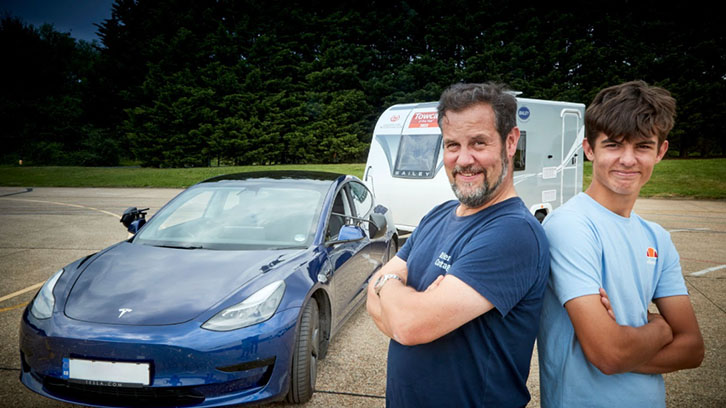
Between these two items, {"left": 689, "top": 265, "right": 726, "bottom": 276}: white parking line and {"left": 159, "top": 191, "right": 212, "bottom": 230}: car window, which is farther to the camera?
{"left": 689, "top": 265, "right": 726, "bottom": 276}: white parking line

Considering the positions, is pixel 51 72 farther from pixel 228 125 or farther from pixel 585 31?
pixel 585 31

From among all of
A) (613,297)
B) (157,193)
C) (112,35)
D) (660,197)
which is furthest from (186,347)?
(112,35)

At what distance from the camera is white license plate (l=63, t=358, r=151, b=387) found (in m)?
2.33

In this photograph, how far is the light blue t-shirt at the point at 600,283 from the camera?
1362mm

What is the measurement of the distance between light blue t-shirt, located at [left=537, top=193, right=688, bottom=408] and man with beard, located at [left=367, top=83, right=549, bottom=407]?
9 cm

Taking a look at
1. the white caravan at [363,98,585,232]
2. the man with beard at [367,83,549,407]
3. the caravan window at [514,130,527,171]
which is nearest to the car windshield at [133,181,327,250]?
the man with beard at [367,83,549,407]

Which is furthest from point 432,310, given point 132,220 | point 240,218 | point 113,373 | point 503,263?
point 132,220

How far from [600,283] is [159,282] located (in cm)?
254

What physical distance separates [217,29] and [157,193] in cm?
2145

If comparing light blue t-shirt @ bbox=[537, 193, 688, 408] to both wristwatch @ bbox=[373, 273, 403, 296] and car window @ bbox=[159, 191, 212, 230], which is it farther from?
car window @ bbox=[159, 191, 212, 230]

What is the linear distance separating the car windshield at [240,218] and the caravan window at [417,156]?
14.4 ft

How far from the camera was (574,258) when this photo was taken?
4.46 ft

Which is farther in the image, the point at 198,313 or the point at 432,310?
the point at 198,313

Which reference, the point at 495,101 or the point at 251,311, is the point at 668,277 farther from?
the point at 251,311
